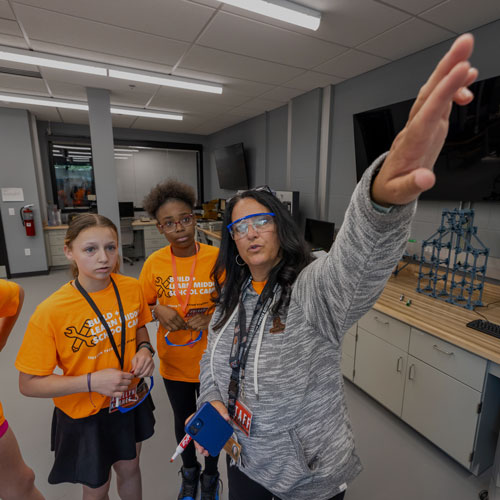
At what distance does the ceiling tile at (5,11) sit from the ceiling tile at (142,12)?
0.41 feet

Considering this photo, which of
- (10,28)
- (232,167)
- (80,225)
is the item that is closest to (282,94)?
(232,167)

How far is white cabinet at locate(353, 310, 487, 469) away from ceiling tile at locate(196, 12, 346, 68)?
92.0 inches

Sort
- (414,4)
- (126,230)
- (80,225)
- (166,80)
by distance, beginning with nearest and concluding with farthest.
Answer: (80,225)
(414,4)
(166,80)
(126,230)

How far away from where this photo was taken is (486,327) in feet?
5.57

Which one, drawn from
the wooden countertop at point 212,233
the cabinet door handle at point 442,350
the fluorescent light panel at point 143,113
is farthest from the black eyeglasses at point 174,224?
the fluorescent light panel at point 143,113

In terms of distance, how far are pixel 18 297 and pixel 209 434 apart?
1.09 metres

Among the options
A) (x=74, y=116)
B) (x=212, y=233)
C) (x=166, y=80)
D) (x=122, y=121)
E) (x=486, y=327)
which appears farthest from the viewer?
(x=122, y=121)

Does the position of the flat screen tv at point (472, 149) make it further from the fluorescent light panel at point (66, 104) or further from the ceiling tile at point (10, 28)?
the fluorescent light panel at point (66, 104)

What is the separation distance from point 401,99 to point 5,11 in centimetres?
334

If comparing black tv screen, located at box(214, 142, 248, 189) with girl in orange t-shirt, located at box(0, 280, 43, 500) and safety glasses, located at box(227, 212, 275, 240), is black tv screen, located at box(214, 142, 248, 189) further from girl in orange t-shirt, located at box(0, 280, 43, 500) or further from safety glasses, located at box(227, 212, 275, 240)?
safety glasses, located at box(227, 212, 275, 240)

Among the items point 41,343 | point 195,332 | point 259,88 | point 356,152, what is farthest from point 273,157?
point 41,343

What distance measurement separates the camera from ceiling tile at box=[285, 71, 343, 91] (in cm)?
328

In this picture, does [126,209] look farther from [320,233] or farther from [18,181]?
[320,233]

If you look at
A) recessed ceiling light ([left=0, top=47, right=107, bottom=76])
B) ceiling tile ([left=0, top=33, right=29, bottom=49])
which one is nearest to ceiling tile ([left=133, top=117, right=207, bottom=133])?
Result: recessed ceiling light ([left=0, top=47, right=107, bottom=76])
